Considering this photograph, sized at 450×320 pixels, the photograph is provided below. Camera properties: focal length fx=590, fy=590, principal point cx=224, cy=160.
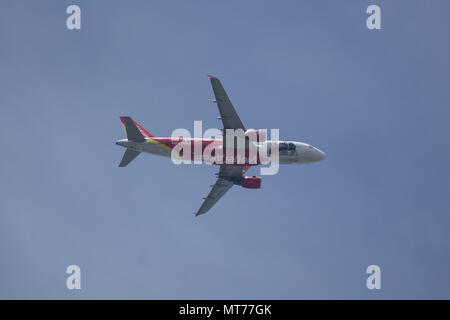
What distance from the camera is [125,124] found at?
7244 centimetres

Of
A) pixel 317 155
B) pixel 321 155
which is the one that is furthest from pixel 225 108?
pixel 321 155

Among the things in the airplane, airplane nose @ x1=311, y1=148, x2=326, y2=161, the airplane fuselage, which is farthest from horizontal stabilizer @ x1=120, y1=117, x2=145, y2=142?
airplane nose @ x1=311, y1=148, x2=326, y2=161

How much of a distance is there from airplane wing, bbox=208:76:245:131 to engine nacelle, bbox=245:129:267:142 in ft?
4.84

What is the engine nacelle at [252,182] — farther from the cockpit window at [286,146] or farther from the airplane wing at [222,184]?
the cockpit window at [286,146]

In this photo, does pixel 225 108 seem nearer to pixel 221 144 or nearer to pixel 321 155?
pixel 221 144

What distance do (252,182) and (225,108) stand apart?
47.6ft

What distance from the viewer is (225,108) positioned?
6925 cm

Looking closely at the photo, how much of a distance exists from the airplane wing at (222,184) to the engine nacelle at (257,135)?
6770 mm

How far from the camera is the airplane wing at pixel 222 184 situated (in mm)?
79688

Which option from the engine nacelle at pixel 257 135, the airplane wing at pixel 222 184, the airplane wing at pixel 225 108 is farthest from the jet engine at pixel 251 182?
the airplane wing at pixel 225 108

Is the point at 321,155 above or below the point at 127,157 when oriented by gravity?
above

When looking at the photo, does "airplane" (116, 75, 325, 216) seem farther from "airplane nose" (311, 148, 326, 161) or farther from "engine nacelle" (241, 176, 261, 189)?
"engine nacelle" (241, 176, 261, 189)

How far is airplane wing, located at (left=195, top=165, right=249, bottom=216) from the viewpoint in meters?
79.7

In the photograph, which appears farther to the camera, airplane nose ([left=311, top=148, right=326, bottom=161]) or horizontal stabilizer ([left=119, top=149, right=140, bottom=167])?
airplane nose ([left=311, top=148, right=326, bottom=161])
